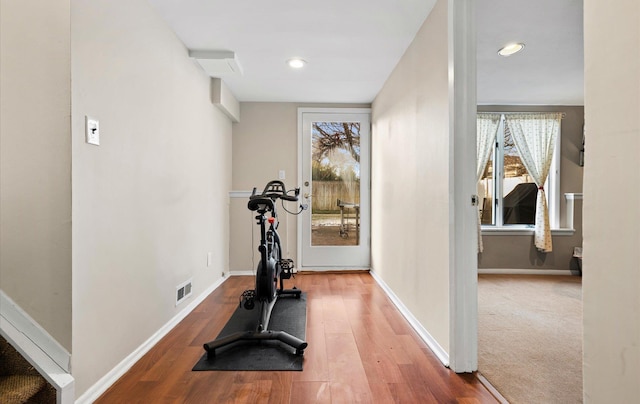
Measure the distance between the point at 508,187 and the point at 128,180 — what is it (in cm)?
462

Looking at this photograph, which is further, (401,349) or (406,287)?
(406,287)

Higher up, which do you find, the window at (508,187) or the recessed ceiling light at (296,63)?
the recessed ceiling light at (296,63)

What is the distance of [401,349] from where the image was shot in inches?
83.3

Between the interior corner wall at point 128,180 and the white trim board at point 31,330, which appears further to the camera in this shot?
the interior corner wall at point 128,180

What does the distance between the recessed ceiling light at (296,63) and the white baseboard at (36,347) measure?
2.63 meters

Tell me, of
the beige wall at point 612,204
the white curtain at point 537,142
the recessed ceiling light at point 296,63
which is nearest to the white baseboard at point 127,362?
the beige wall at point 612,204

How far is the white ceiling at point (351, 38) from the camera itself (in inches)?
86.6

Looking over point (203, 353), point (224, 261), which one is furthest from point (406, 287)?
point (224, 261)

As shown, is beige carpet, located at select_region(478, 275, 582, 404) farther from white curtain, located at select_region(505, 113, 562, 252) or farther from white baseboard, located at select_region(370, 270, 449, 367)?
white curtain, located at select_region(505, 113, 562, 252)

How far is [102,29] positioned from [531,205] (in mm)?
5044

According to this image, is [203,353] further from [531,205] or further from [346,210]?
[531,205]

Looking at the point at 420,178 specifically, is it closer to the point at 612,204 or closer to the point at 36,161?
the point at 612,204

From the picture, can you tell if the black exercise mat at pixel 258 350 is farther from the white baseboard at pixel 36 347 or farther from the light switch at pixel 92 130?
the light switch at pixel 92 130

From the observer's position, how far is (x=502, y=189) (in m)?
4.61
